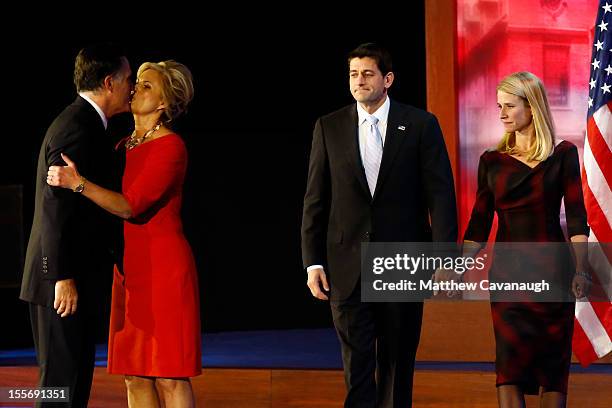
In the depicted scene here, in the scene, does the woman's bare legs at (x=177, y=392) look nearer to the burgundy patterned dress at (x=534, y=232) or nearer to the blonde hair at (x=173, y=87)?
the blonde hair at (x=173, y=87)

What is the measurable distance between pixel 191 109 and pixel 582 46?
2.67m

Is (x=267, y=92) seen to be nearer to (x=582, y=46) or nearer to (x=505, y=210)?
(x=582, y=46)

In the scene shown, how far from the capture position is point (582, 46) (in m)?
5.78

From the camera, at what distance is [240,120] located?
292 inches

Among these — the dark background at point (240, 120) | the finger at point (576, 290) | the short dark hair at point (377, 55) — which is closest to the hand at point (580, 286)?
the finger at point (576, 290)

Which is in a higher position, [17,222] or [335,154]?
[335,154]

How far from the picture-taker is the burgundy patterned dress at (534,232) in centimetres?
398

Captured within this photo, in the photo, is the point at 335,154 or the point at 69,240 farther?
the point at 335,154

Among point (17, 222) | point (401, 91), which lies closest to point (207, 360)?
point (17, 222)

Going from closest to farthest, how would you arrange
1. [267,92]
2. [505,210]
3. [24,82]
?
[505,210] → [24,82] → [267,92]

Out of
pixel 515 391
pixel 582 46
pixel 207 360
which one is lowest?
pixel 207 360

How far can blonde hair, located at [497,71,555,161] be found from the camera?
155 inches

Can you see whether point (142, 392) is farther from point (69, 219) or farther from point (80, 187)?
point (80, 187)

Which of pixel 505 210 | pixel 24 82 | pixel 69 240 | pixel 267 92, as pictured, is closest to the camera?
pixel 69 240
